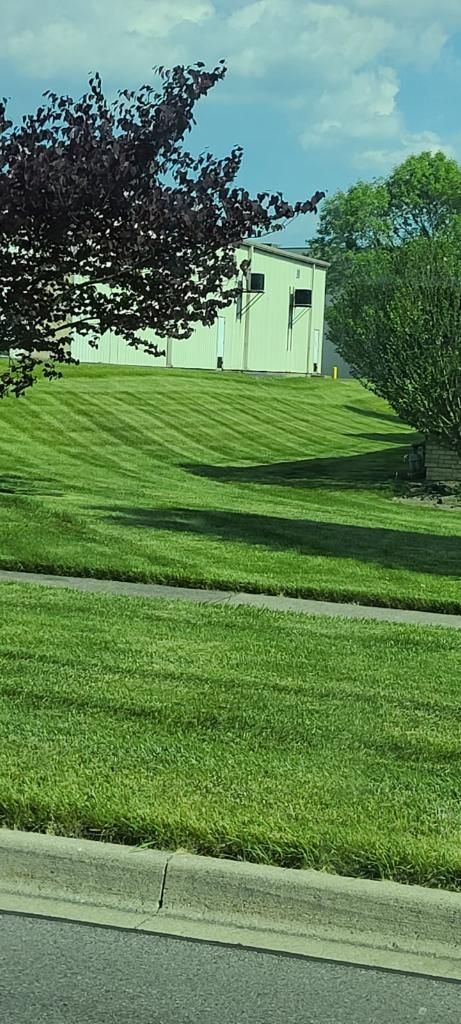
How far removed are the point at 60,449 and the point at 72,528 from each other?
1979 cm

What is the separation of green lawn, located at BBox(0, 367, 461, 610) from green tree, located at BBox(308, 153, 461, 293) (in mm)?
49004

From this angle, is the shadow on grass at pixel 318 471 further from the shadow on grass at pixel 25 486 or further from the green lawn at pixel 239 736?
the green lawn at pixel 239 736

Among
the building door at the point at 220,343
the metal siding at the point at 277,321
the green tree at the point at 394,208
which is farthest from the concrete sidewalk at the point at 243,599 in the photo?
the green tree at the point at 394,208

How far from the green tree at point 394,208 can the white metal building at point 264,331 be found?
2357 cm

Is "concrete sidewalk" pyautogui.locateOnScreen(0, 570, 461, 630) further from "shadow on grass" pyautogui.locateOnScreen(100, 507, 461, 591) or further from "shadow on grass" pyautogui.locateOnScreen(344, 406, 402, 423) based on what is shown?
"shadow on grass" pyautogui.locateOnScreen(344, 406, 402, 423)

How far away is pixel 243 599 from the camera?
11.8 meters

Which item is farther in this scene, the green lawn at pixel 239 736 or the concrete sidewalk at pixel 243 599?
the concrete sidewalk at pixel 243 599

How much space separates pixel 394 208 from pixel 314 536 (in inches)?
3685

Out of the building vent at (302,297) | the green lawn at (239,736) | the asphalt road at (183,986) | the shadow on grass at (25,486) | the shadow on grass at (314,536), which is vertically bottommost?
the shadow on grass at (25,486)

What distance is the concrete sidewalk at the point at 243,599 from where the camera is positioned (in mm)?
11156

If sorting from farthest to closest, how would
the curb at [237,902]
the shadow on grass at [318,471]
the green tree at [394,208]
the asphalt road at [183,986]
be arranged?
the green tree at [394,208] → the shadow on grass at [318,471] → the curb at [237,902] → the asphalt road at [183,986]

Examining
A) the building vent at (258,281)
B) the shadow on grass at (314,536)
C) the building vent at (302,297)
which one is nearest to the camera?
the shadow on grass at (314,536)

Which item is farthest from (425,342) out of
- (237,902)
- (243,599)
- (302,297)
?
(302,297)

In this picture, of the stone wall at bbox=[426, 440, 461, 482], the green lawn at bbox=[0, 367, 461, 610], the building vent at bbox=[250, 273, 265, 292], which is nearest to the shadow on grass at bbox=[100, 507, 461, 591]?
the green lawn at bbox=[0, 367, 461, 610]
